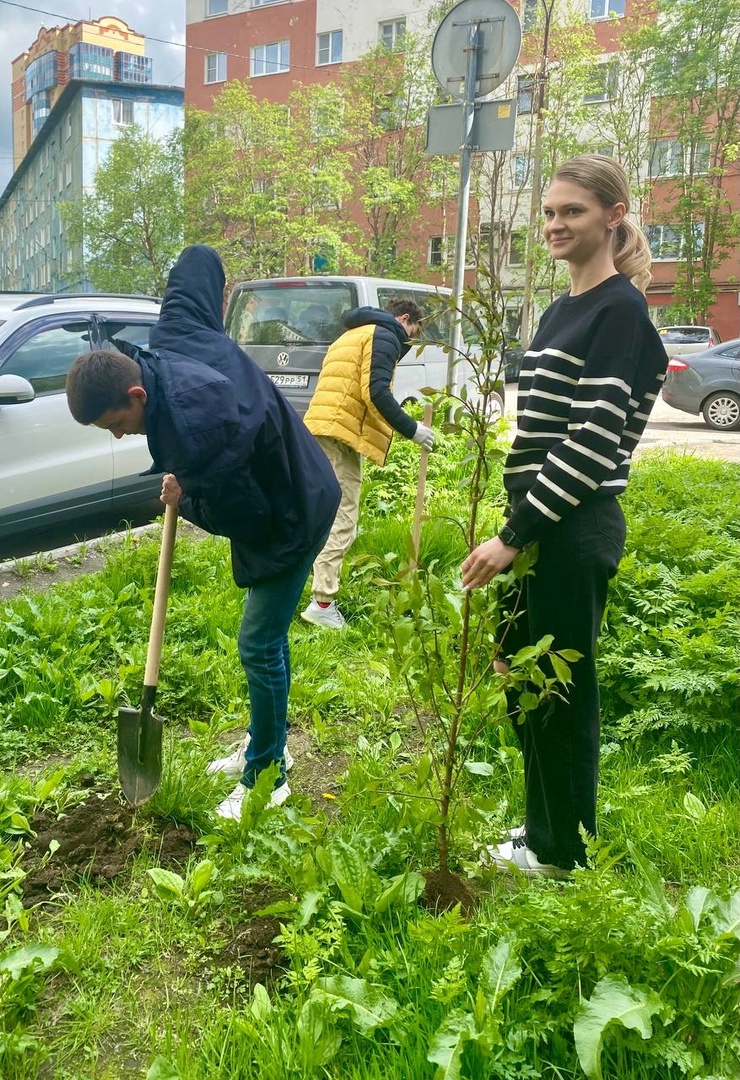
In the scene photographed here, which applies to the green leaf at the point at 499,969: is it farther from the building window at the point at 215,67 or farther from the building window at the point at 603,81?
the building window at the point at 215,67

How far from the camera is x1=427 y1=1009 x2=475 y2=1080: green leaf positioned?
1.81 meters

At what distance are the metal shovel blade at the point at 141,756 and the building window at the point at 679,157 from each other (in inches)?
1324

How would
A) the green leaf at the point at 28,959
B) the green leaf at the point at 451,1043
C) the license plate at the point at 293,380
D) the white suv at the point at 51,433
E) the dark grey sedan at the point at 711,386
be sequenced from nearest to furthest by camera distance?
1. the green leaf at the point at 451,1043
2. the green leaf at the point at 28,959
3. the white suv at the point at 51,433
4. the license plate at the point at 293,380
5. the dark grey sedan at the point at 711,386

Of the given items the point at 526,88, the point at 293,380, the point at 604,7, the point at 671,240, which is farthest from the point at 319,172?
the point at 293,380

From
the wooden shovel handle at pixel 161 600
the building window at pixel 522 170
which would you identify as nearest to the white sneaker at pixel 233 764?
the wooden shovel handle at pixel 161 600

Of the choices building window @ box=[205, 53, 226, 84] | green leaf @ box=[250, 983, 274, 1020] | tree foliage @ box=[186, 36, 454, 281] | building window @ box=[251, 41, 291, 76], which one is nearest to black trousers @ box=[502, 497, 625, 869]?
green leaf @ box=[250, 983, 274, 1020]

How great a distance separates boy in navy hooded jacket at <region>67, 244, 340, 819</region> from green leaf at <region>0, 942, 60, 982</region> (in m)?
0.84

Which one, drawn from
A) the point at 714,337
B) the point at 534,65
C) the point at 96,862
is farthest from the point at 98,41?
the point at 96,862

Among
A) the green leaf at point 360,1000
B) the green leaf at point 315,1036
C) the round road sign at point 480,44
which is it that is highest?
the round road sign at point 480,44

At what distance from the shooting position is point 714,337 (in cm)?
2694

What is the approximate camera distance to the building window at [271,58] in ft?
130

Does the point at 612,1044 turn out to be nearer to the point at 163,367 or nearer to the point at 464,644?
the point at 464,644

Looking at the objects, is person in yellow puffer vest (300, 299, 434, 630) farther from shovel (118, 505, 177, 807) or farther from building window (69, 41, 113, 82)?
building window (69, 41, 113, 82)

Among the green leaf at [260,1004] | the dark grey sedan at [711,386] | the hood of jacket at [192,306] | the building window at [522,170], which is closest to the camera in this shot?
the green leaf at [260,1004]
